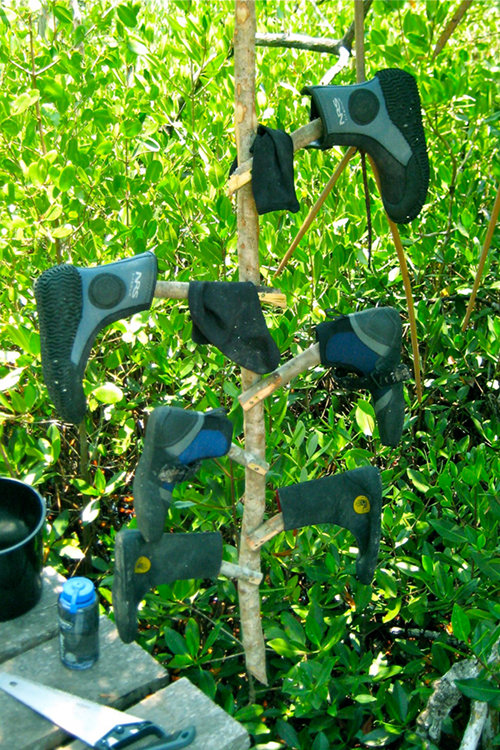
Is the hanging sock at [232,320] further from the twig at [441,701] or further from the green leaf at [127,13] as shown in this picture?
the green leaf at [127,13]

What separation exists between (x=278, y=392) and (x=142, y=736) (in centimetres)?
105

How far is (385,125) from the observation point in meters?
1.55

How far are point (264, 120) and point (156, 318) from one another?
111 centimetres

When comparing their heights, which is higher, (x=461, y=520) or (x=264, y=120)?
(x=264, y=120)

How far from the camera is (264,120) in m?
3.09

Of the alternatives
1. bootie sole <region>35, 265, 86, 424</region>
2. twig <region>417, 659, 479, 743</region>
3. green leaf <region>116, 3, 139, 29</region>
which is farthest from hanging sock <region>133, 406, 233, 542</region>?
green leaf <region>116, 3, 139, 29</region>

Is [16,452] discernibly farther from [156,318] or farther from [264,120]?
[264,120]

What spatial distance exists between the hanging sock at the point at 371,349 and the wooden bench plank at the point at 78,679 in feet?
2.50

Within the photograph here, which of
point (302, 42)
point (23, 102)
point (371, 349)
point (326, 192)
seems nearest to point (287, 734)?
point (371, 349)

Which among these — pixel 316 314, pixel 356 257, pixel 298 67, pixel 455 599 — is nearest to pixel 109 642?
pixel 455 599

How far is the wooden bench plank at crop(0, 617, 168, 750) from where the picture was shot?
1643 millimetres

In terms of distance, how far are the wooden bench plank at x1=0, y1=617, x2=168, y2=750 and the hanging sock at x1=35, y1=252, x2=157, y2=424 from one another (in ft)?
2.11

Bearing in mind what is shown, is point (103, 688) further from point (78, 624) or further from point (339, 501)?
point (339, 501)

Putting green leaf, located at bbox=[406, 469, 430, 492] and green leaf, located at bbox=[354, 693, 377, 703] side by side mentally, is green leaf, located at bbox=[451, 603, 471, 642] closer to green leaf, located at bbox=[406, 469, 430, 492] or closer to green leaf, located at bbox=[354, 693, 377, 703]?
green leaf, located at bbox=[354, 693, 377, 703]
